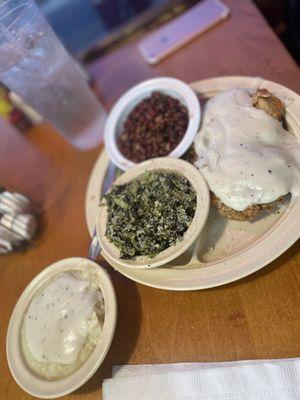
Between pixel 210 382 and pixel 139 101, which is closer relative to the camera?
pixel 210 382

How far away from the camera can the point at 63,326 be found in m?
1.24

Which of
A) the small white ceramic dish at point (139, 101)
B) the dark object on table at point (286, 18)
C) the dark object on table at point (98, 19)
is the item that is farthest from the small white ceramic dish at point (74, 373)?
the dark object on table at point (286, 18)

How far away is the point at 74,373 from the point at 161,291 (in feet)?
1.33

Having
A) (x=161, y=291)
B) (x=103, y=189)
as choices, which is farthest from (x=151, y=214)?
(x=103, y=189)

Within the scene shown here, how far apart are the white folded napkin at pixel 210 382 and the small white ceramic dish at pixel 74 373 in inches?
4.1

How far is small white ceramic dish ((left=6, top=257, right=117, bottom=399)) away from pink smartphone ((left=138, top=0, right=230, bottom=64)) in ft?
4.33

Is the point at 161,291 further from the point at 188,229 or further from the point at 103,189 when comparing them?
the point at 103,189

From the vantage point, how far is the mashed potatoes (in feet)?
3.95

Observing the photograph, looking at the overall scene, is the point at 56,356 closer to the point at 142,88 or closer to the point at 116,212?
the point at 116,212

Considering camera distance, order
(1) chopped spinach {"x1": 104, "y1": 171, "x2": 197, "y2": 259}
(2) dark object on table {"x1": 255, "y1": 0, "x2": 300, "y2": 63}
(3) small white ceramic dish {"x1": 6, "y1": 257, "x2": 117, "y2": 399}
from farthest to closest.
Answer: (2) dark object on table {"x1": 255, "y1": 0, "x2": 300, "y2": 63}, (1) chopped spinach {"x1": 104, "y1": 171, "x2": 197, "y2": 259}, (3) small white ceramic dish {"x1": 6, "y1": 257, "x2": 117, "y2": 399}

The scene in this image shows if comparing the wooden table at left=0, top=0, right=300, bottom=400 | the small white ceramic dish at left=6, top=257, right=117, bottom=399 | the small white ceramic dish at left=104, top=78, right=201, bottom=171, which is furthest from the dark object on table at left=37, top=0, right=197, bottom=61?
the small white ceramic dish at left=6, top=257, right=117, bottom=399

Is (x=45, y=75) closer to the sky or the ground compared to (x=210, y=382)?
closer to the sky

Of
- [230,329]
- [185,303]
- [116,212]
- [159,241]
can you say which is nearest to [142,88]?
[116,212]

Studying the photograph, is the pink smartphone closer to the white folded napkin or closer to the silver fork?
the silver fork
